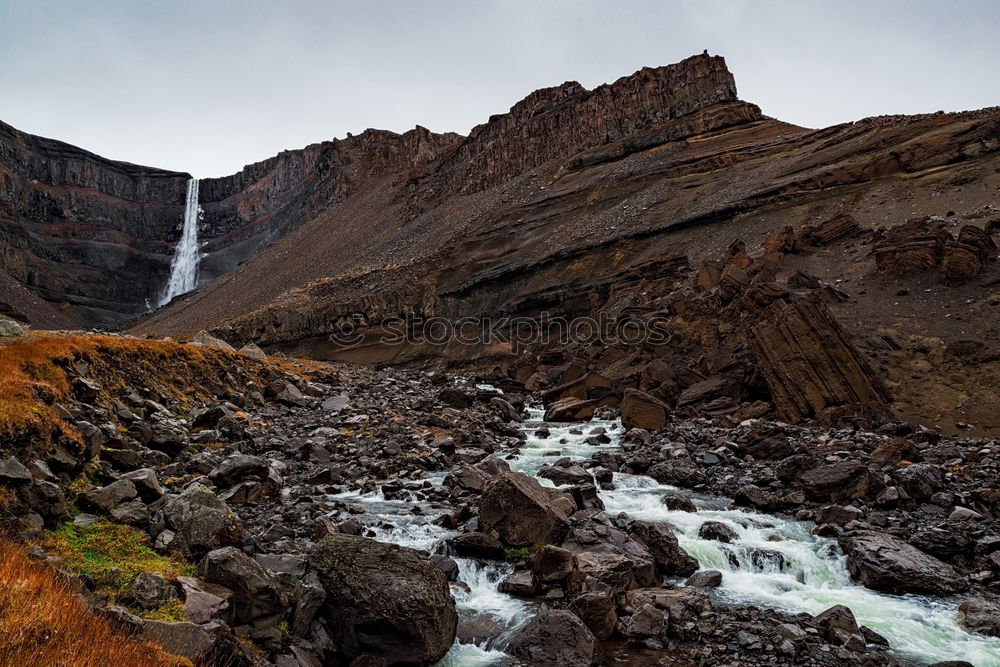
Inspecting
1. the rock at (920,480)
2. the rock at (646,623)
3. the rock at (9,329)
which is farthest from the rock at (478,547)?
the rock at (9,329)

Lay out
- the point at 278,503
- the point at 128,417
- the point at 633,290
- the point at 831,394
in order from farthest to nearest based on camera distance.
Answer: the point at 633,290, the point at 831,394, the point at 128,417, the point at 278,503

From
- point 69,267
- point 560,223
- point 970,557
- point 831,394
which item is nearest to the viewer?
point 970,557

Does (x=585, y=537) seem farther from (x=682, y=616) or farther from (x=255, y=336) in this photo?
(x=255, y=336)

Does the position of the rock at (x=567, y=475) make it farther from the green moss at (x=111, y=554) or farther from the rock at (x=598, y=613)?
the green moss at (x=111, y=554)

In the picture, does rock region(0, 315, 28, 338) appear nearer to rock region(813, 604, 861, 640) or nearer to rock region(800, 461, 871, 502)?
rock region(813, 604, 861, 640)

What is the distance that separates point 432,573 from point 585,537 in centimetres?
292

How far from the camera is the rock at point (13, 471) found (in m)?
6.26

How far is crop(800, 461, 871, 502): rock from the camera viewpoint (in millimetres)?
10930

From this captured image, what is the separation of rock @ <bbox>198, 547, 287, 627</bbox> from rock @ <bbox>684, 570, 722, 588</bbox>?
18.2 ft

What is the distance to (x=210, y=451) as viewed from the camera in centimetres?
1246

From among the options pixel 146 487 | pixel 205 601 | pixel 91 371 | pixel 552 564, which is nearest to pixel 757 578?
pixel 552 564

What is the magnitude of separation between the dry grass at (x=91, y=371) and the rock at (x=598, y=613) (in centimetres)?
737

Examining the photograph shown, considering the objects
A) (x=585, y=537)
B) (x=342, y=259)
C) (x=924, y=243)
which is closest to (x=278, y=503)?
(x=585, y=537)

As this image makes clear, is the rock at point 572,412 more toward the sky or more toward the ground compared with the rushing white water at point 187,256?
more toward the ground
